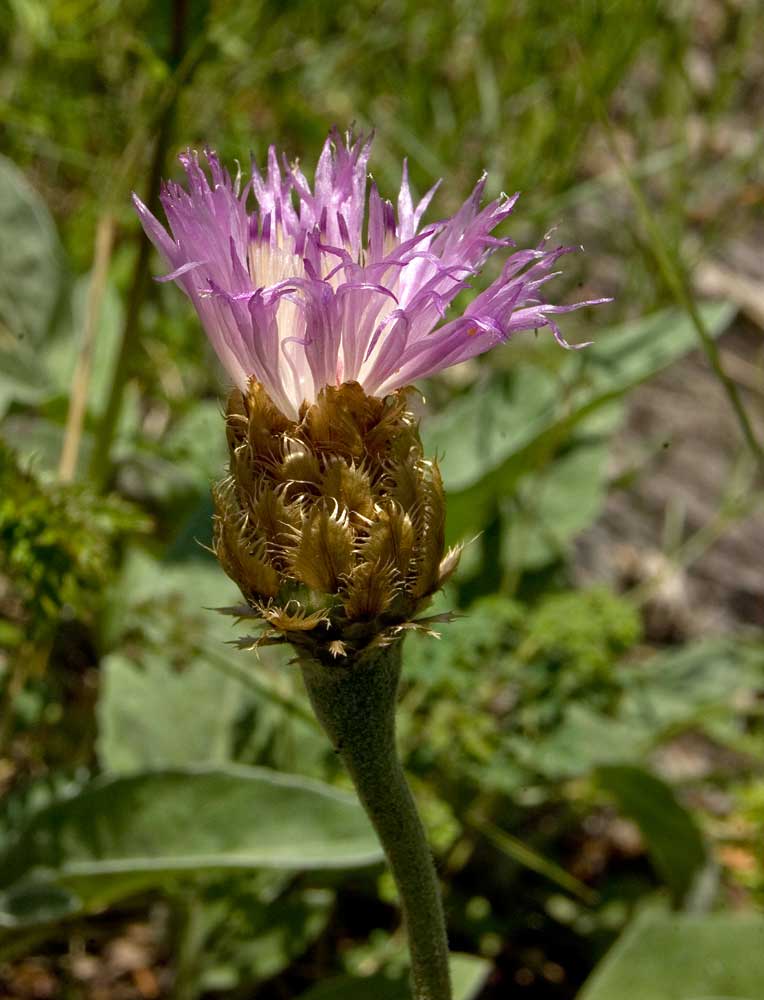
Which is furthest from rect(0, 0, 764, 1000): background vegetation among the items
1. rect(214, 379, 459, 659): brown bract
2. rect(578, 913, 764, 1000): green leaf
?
rect(214, 379, 459, 659): brown bract

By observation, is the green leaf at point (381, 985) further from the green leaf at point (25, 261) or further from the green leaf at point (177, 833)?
the green leaf at point (25, 261)

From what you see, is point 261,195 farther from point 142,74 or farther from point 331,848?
point 142,74

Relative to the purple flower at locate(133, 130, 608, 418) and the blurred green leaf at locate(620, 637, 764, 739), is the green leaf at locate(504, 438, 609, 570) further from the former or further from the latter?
the purple flower at locate(133, 130, 608, 418)

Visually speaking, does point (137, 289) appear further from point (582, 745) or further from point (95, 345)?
point (582, 745)

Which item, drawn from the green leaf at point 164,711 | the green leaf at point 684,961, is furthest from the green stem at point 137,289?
the green leaf at point 684,961

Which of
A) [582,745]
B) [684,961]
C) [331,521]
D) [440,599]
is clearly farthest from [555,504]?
[331,521]

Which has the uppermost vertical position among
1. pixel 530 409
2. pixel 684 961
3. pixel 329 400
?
pixel 530 409
